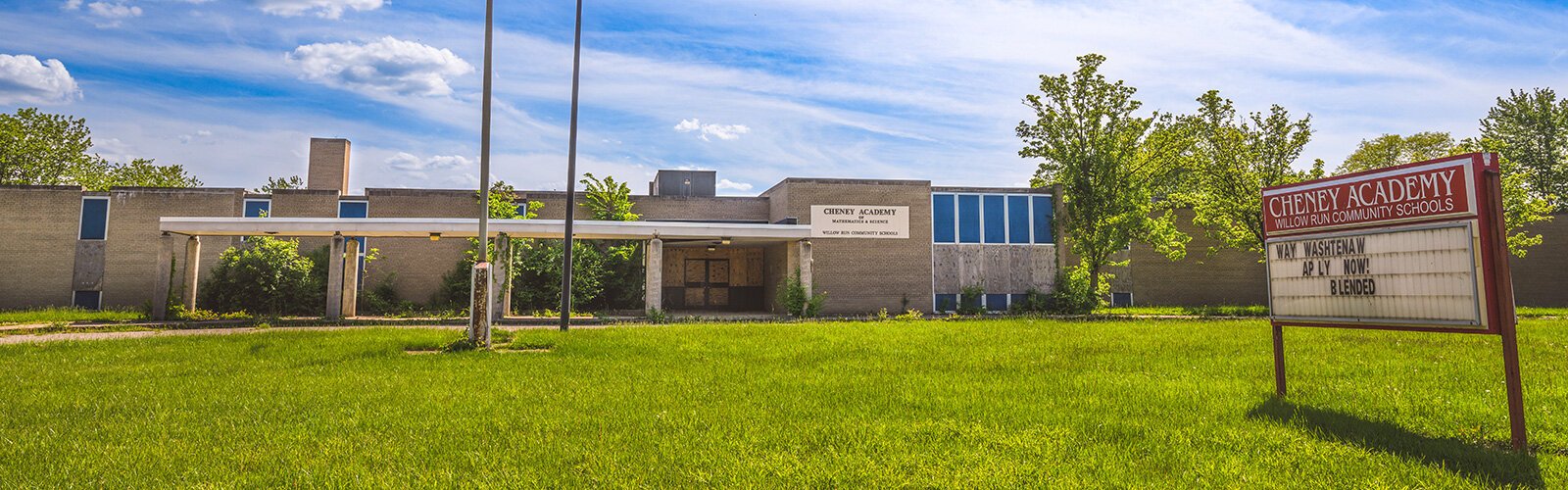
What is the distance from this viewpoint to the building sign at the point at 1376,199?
6746mm

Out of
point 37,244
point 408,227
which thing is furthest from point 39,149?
point 408,227

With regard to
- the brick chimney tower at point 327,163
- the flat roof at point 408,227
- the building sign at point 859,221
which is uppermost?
the brick chimney tower at point 327,163

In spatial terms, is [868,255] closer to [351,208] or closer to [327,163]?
[351,208]

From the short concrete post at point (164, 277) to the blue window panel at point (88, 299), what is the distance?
26.2 ft

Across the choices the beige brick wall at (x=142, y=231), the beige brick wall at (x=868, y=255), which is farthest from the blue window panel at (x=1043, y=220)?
the beige brick wall at (x=142, y=231)

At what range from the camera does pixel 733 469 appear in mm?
5262

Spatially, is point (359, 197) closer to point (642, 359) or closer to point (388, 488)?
point (642, 359)

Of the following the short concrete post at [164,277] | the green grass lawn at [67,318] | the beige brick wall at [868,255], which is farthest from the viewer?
the beige brick wall at [868,255]

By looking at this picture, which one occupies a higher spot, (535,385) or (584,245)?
(584,245)

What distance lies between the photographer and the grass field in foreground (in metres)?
5.28

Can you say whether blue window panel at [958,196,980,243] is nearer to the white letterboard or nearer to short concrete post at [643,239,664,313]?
short concrete post at [643,239,664,313]

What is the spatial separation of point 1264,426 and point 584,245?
23622 mm

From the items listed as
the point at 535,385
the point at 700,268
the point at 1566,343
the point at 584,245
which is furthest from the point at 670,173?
the point at 1566,343

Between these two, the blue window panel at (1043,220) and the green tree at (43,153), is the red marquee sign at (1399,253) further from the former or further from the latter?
the green tree at (43,153)
